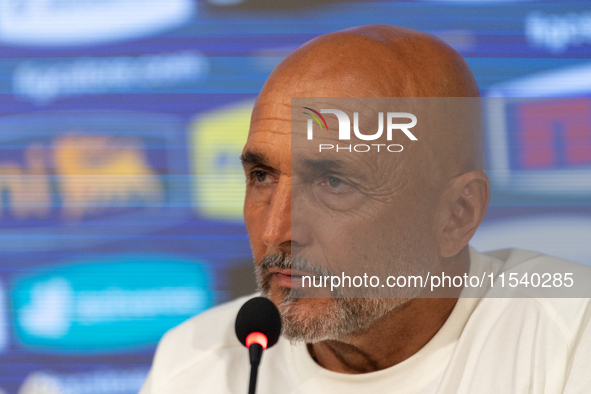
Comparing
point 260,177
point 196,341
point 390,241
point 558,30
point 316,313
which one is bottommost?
point 196,341

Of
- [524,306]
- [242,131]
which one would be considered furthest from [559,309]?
[242,131]

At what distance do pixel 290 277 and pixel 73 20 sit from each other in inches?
56.6

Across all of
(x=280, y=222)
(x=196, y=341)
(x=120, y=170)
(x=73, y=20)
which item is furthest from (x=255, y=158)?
(x=73, y=20)

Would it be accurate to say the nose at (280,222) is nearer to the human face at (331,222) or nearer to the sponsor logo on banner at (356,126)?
the human face at (331,222)

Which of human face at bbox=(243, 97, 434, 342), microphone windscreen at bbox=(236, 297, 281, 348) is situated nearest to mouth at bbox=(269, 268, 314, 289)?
human face at bbox=(243, 97, 434, 342)

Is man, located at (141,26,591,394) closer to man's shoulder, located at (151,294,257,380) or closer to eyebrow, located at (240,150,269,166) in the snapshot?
eyebrow, located at (240,150,269,166)

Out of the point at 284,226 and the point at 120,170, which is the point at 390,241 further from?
the point at 120,170

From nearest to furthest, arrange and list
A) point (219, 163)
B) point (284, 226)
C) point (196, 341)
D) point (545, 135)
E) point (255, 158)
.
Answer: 1. point (284, 226)
2. point (255, 158)
3. point (196, 341)
4. point (545, 135)
5. point (219, 163)

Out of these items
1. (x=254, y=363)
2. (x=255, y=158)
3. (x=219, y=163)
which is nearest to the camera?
(x=254, y=363)

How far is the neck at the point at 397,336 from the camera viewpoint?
4.22ft

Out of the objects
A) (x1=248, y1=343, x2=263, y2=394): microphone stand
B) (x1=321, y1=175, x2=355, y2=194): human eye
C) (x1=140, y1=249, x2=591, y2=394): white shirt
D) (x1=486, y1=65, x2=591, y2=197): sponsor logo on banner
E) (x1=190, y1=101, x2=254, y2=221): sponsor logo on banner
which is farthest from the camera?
(x1=190, y1=101, x2=254, y2=221): sponsor logo on banner

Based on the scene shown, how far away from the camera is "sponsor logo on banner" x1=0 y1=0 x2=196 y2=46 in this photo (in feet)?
6.65

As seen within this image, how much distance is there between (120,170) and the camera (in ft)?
6.68

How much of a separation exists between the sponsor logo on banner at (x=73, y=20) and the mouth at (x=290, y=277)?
1.23 meters
